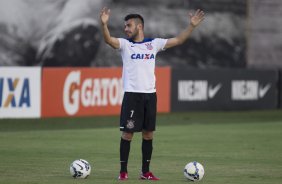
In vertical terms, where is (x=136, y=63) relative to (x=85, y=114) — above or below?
above

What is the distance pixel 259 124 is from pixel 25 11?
8.62 m

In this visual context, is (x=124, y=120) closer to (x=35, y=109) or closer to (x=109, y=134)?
(x=109, y=134)

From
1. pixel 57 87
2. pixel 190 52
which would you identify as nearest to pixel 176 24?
pixel 190 52

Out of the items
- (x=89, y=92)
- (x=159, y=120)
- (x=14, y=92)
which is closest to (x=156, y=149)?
(x=14, y=92)

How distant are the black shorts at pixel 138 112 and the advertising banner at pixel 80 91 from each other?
13.3 metres

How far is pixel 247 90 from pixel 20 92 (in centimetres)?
1021

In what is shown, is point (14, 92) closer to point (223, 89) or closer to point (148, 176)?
point (223, 89)

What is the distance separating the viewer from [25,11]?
30344mm

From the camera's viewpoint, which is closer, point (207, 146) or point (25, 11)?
point (207, 146)

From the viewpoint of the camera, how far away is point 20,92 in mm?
25719

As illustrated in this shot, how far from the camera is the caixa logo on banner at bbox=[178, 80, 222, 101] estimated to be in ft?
102

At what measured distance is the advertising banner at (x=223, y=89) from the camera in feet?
102

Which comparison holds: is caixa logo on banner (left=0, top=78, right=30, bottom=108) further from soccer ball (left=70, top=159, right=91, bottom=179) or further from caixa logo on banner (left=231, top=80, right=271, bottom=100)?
soccer ball (left=70, top=159, right=91, bottom=179)

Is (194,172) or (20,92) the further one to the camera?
(20,92)
